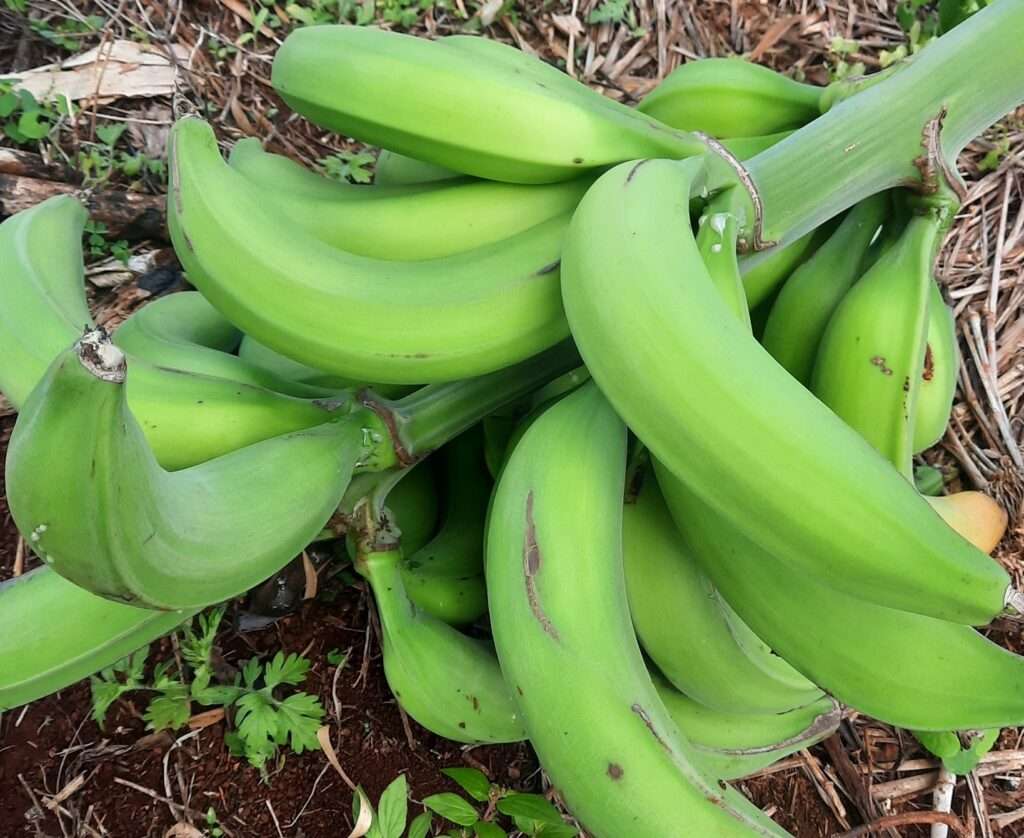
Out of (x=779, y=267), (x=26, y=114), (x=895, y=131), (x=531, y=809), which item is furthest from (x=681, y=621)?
(x=26, y=114)

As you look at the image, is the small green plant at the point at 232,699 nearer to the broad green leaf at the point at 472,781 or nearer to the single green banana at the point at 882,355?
the broad green leaf at the point at 472,781

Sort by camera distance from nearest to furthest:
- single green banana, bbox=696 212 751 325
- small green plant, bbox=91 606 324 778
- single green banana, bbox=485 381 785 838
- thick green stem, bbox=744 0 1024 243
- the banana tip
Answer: the banana tip
single green banana, bbox=485 381 785 838
single green banana, bbox=696 212 751 325
thick green stem, bbox=744 0 1024 243
small green plant, bbox=91 606 324 778

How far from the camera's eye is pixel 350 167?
1.50 metres

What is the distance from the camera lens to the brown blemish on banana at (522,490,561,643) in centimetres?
71

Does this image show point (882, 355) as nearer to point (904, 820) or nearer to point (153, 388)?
point (153, 388)

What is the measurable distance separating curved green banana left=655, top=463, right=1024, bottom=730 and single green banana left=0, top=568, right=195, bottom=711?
1.95 feet

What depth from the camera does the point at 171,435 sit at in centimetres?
80

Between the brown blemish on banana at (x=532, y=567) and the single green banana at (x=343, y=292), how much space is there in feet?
0.54

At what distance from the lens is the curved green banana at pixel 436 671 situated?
3.24 ft

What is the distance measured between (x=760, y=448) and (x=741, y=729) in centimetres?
63

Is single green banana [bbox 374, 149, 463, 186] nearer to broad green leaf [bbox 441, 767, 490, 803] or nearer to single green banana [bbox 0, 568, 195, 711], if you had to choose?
single green banana [bbox 0, 568, 195, 711]

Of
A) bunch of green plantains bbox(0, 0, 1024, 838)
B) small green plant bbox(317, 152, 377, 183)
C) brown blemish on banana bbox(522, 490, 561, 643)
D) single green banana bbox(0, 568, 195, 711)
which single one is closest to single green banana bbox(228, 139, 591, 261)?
bunch of green plantains bbox(0, 0, 1024, 838)

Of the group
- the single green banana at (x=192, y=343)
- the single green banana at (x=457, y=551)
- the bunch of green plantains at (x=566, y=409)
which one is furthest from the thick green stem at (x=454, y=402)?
the single green banana at (x=457, y=551)

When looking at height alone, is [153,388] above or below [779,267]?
below
